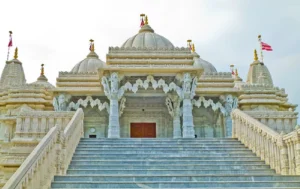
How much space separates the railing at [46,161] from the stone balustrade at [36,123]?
5.17 feet

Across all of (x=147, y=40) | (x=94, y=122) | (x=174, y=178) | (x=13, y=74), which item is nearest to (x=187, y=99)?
(x=94, y=122)

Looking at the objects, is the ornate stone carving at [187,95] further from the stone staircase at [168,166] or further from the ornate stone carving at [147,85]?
the stone staircase at [168,166]

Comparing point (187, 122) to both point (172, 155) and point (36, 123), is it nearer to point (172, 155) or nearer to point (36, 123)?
point (172, 155)

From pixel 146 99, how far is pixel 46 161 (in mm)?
15623

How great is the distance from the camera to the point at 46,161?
1028 cm

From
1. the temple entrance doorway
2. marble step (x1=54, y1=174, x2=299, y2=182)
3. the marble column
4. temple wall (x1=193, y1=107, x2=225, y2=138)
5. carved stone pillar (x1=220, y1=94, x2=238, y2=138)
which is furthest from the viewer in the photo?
temple wall (x1=193, y1=107, x2=225, y2=138)

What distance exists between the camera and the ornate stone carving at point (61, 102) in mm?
24844

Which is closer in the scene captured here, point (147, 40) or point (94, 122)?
point (94, 122)

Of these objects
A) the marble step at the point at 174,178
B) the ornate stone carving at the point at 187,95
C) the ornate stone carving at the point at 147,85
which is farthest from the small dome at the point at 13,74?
the marble step at the point at 174,178

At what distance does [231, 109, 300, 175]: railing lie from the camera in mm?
11430

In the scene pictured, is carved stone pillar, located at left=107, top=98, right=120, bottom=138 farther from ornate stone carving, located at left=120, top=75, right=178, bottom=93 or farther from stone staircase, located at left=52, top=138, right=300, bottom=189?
stone staircase, located at left=52, top=138, right=300, bottom=189

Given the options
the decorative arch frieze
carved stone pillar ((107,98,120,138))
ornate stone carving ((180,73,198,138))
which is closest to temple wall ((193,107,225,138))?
the decorative arch frieze

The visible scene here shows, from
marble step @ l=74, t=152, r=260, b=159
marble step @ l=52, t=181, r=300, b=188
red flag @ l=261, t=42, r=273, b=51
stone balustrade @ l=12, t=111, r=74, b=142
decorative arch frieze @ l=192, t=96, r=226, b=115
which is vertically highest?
red flag @ l=261, t=42, r=273, b=51

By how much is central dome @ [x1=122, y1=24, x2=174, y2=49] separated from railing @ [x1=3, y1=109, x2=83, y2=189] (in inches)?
559
